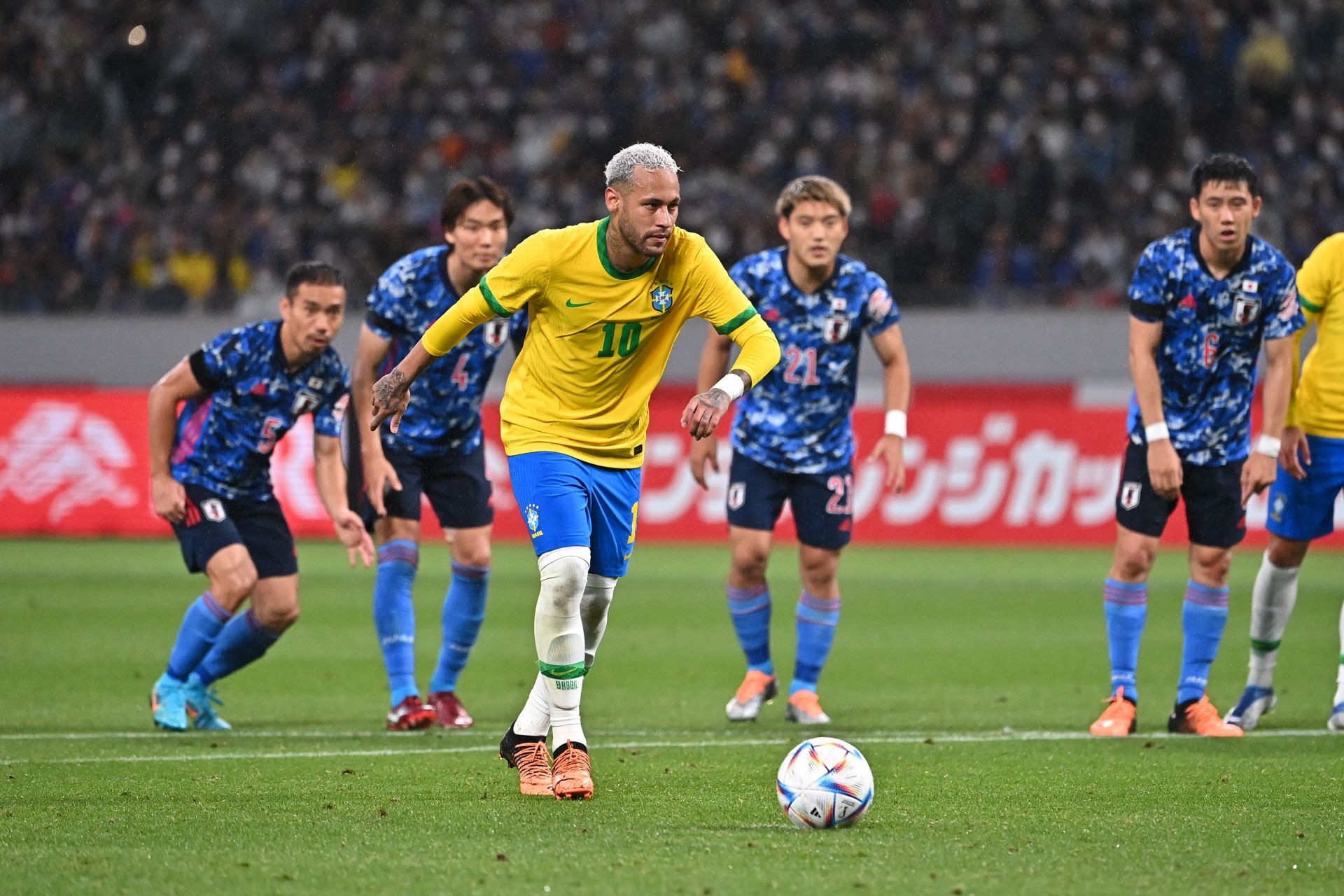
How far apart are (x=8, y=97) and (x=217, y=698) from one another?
17.8 m

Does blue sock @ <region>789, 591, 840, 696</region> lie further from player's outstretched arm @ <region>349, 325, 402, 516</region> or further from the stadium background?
the stadium background

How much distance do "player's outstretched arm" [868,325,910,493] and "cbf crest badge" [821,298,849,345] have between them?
0.53ft

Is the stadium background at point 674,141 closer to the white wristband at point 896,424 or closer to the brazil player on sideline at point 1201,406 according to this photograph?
the white wristband at point 896,424

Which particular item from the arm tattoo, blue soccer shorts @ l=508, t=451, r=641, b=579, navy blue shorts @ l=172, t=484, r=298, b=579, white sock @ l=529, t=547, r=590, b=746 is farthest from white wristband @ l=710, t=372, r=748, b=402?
navy blue shorts @ l=172, t=484, r=298, b=579

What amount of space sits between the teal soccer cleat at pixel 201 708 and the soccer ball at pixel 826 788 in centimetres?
345

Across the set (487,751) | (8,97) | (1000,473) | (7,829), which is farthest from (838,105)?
(7,829)

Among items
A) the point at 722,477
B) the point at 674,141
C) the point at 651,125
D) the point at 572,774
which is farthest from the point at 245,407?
the point at 651,125

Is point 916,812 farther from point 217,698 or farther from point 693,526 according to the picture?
point 693,526

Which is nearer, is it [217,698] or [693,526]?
[217,698]

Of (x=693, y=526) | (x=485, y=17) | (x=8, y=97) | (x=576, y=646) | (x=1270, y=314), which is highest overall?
(x=485, y=17)

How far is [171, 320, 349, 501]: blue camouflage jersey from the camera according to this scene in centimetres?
778

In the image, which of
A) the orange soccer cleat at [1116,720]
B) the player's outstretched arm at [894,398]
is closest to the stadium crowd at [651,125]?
the player's outstretched arm at [894,398]

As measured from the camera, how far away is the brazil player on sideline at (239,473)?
25.1 ft

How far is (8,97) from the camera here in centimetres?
2327
